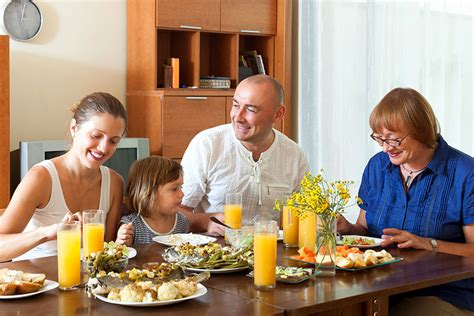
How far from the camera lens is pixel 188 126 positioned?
17.3ft

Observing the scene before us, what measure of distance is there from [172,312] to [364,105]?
392cm

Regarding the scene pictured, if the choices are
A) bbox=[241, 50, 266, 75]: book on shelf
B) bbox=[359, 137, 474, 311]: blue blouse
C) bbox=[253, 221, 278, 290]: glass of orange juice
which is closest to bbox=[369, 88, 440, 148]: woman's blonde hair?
bbox=[359, 137, 474, 311]: blue blouse

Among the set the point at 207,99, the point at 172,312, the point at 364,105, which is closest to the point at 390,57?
the point at 364,105

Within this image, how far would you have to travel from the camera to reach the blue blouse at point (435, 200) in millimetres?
2875

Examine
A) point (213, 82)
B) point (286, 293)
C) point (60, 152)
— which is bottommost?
point (286, 293)

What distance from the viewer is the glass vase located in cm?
230

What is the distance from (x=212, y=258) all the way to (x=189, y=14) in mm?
3195

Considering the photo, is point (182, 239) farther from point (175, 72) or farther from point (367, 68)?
point (367, 68)

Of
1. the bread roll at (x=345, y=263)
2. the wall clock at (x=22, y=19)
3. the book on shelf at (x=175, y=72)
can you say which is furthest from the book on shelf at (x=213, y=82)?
the bread roll at (x=345, y=263)

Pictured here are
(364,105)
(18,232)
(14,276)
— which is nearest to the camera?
(14,276)

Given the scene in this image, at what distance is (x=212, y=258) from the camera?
2.36m

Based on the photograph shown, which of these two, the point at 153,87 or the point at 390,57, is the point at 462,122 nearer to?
the point at 390,57

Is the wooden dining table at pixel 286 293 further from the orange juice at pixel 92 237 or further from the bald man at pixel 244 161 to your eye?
the bald man at pixel 244 161

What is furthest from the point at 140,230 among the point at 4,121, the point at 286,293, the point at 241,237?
the point at 4,121
